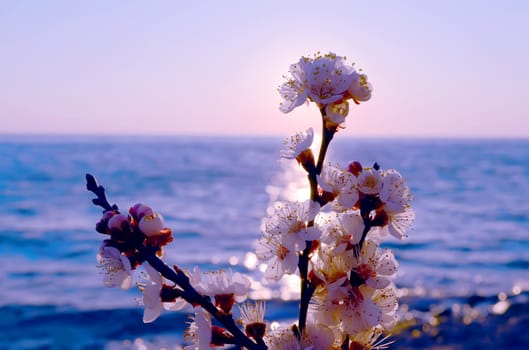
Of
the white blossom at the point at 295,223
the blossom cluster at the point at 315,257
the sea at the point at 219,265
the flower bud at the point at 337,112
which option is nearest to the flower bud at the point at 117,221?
the blossom cluster at the point at 315,257

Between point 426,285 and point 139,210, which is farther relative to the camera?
point 426,285

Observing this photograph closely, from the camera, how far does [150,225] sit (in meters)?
1.19

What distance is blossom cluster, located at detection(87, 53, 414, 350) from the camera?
116cm

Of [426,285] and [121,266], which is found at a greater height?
[121,266]

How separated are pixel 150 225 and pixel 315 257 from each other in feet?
1.09

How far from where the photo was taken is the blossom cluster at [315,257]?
1.16m

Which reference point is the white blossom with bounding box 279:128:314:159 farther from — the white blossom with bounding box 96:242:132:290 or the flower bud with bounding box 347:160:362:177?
the white blossom with bounding box 96:242:132:290

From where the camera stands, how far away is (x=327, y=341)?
1.15 meters

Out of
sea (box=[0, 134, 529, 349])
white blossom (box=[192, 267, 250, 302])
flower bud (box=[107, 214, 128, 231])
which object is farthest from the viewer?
sea (box=[0, 134, 529, 349])

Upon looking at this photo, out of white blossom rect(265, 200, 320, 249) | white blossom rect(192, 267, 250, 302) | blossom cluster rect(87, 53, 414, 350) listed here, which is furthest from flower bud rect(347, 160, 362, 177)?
white blossom rect(192, 267, 250, 302)

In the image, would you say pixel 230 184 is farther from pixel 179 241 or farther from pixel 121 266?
pixel 121 266

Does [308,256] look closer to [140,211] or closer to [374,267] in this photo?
[374,267]

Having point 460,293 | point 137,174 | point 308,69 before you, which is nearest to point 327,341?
point 308,69

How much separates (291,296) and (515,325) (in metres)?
4.26
